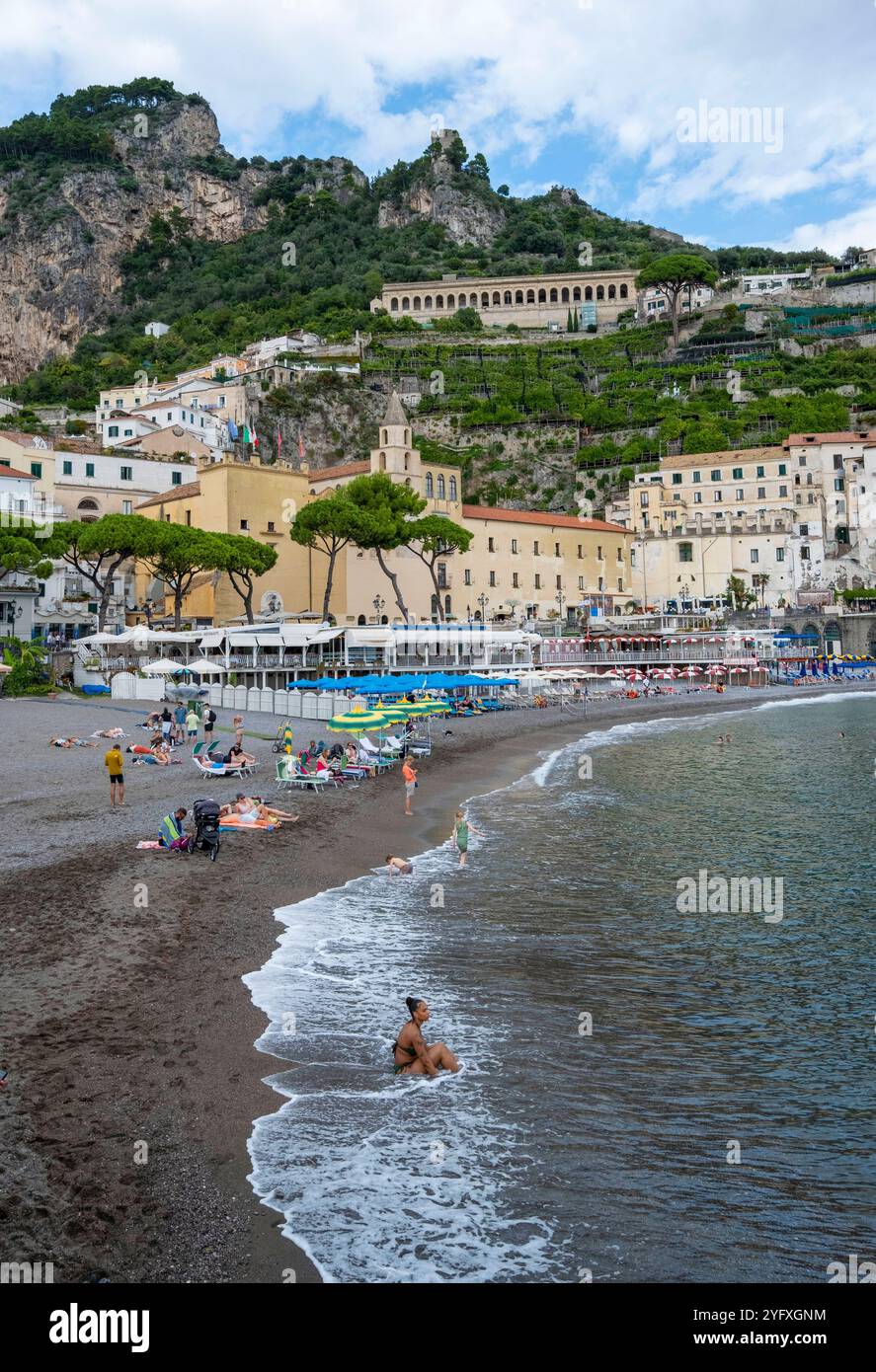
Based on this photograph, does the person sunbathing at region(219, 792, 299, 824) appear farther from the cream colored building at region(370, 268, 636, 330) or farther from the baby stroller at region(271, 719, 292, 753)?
the cream colored building at region(370, 268, 636, 330)

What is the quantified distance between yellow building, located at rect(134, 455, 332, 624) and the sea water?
4992 centimetres

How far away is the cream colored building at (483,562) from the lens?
68812 millimetres

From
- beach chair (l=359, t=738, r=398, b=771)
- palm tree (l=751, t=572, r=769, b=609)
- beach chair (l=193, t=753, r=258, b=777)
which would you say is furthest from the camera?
palm tree (l=751, t=572, r=769, b=609)

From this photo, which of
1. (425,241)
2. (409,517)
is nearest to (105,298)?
(425,241)

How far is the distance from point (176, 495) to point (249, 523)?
707cm

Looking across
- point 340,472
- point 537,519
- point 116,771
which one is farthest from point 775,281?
point 116,771

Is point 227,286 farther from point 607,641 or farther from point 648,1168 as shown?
point 648,1168

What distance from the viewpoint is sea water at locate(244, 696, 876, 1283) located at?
6391mm

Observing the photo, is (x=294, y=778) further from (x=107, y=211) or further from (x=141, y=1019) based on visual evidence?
(x=107, y=211)

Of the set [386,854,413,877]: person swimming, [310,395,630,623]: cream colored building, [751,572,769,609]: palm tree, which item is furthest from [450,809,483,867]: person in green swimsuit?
[751,572,769,609]: palm tree

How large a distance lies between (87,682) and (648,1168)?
4383 cm

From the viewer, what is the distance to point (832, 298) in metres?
124

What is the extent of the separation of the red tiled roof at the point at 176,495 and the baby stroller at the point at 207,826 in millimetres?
53388

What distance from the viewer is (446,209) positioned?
6481 inches
